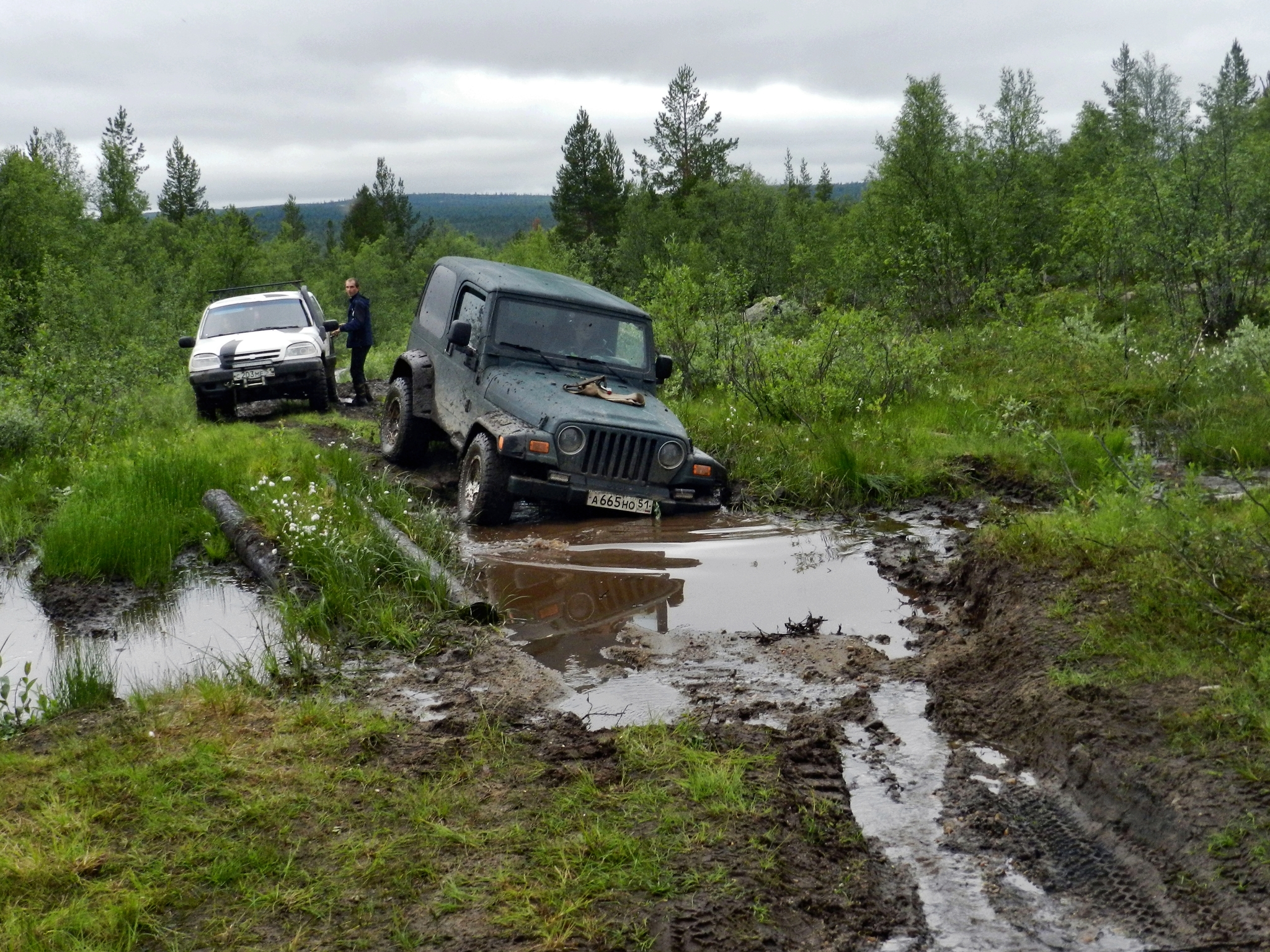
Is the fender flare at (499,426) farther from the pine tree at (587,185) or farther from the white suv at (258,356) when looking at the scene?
the pine tree at (587,185)

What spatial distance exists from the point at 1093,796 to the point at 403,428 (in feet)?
26.2

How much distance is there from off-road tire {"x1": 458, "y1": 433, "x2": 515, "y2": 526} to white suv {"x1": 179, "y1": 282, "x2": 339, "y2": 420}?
233 inches

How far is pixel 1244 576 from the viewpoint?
508 cm

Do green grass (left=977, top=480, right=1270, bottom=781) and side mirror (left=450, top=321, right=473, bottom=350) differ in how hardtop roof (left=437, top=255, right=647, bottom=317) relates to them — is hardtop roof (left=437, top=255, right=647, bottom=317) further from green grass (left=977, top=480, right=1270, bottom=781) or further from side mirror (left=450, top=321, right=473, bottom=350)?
green grass (left=977, top=480, right=1270, bottom=781)

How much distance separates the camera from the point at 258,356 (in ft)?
45.2

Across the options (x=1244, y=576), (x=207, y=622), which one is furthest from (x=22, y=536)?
(x=1244, y=576)

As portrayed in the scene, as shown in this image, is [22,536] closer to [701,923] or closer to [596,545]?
[596,545]

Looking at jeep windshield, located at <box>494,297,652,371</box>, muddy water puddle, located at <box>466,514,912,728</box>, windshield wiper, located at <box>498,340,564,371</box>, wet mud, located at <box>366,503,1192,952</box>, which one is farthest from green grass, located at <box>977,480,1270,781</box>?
windshield wiper, located at <box>498,340,564,371</box>

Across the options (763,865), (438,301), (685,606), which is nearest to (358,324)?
(438,301)

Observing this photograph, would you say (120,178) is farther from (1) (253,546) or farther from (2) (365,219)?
(1) (253,546)

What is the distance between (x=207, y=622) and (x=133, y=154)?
188ft

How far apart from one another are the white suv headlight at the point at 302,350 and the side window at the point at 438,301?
3093mm

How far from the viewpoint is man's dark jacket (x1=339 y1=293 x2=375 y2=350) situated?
49.4 feet

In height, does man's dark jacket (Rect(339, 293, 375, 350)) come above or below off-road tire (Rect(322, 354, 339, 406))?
above
